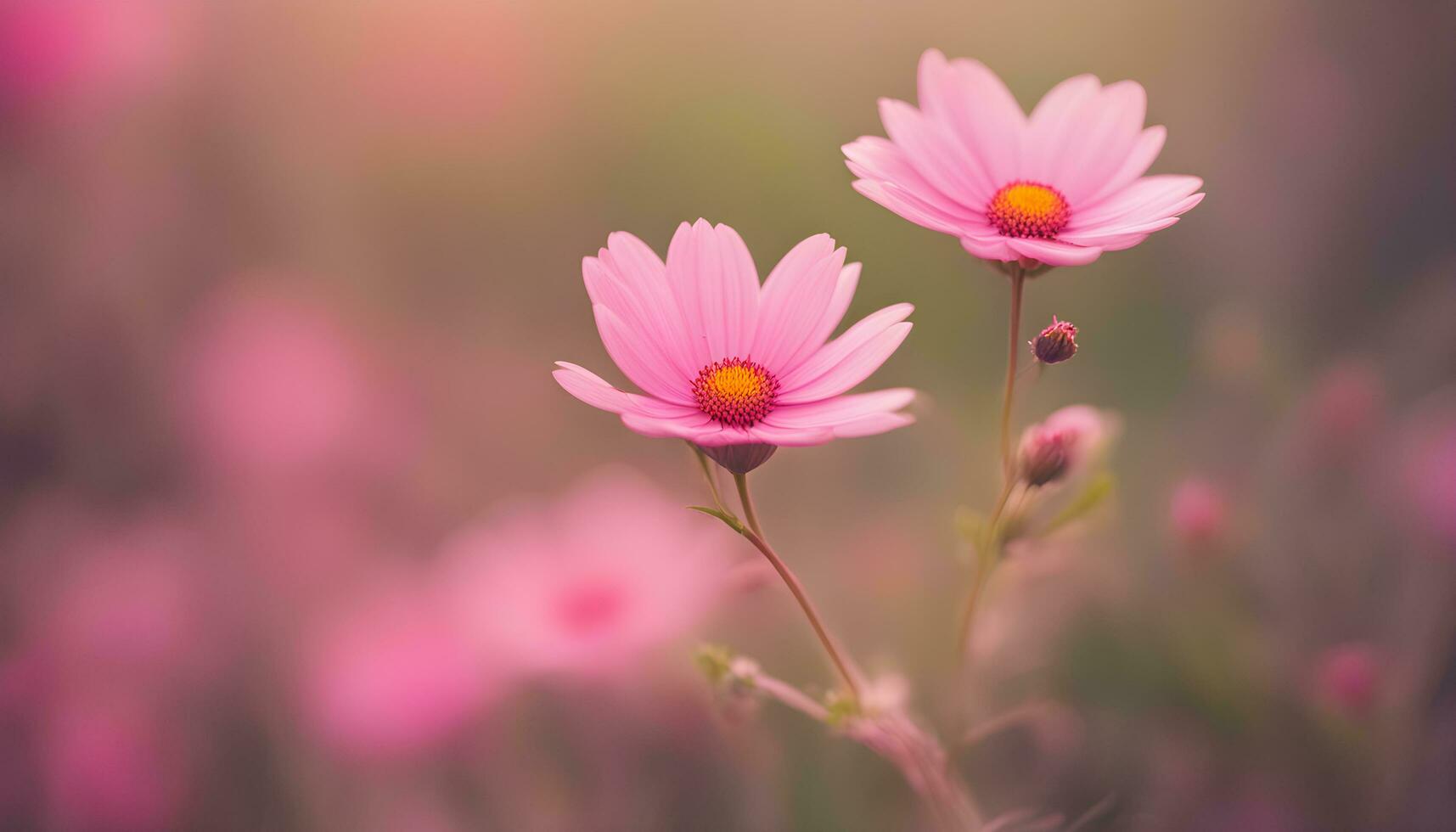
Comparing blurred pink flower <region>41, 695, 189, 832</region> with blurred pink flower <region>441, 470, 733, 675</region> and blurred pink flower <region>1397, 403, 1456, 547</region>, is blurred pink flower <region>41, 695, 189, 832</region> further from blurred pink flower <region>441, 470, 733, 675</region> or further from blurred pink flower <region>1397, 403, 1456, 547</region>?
blurred pink flower <region>1397, 403, 1456, 547</region>

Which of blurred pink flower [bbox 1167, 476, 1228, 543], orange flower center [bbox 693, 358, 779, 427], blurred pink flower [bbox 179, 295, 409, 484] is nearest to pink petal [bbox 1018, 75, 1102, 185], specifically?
orange flower center [bbox 693, 358, 779, 427]

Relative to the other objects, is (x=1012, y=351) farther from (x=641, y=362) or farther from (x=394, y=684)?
(x=394, y=684)

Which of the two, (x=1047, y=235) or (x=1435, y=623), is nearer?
(x=1047, y=235)

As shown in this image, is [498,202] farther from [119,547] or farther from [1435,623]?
[1435,623]

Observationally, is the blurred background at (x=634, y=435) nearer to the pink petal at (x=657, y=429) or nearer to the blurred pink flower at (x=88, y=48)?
the blurred pink flower at (x=88, y=48)

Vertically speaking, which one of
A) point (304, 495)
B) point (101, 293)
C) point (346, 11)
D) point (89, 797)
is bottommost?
point (89, 797)

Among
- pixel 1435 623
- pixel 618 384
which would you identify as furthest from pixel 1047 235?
pixel 1435 623
